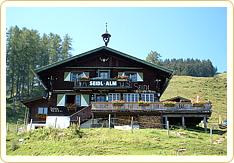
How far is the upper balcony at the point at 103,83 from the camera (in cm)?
3034

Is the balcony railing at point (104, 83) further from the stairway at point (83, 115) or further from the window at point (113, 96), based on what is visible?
the stairway at point (83, 115)

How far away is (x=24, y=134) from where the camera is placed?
24312 millimetres

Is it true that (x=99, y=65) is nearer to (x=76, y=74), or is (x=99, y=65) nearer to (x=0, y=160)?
(x=76, y=74)

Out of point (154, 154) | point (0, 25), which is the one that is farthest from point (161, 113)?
point (0, 25)

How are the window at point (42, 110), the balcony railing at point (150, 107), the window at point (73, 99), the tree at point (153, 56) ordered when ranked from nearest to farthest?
1. the balcony railing at point (150, 107)
2. the window at point (73, 99)
3. the window at point (42, 110)
4. the tree at point (153, 56)

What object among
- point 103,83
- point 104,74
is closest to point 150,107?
point 103,83

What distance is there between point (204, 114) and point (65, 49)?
41.7m

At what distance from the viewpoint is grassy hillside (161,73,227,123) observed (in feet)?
188

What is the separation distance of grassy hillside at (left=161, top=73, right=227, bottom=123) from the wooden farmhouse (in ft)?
69.8

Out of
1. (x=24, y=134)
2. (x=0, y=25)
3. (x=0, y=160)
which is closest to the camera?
(x=0, y=160)

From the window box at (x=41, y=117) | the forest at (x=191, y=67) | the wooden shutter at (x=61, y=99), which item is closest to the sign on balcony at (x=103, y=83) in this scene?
the wooden shutter at (x=61, y=99)

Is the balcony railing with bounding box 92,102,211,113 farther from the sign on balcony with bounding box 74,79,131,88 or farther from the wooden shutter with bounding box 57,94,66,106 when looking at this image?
the wooden shutter with bounding box 57,94,66,106

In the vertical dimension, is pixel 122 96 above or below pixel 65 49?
below

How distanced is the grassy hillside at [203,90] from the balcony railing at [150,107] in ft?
74.8
